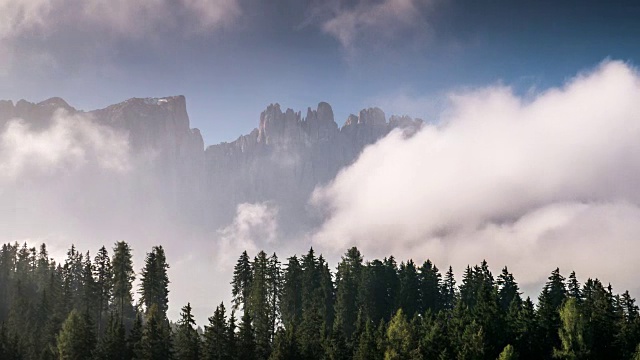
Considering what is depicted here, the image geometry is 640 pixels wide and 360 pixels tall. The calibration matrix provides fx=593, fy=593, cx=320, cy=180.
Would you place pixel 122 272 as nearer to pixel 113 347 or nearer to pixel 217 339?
pixel 113 347

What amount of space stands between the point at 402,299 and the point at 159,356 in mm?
47860

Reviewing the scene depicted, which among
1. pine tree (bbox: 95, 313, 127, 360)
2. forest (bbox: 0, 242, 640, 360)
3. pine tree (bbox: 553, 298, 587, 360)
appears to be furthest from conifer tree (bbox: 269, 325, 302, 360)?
pine tree (bbox: 553, 298, 587, 360)

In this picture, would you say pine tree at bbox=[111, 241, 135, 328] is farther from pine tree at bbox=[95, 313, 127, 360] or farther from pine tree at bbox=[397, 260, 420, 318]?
pine tree at bbox=[397, 260, 420, 318]

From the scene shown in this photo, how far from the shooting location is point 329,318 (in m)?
111

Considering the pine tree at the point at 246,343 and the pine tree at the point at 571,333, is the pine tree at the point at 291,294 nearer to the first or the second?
the pine tree at the point at 246,343

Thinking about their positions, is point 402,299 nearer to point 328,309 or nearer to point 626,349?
point 328,309

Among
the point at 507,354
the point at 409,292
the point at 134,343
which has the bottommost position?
the point at 507,354

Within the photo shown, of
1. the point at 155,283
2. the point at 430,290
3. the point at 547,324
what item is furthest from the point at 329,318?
the point at 547,324

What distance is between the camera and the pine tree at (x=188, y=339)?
77.1m

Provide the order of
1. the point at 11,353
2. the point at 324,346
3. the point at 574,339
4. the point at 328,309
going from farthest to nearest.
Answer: the point at 328,309 < the point at 11,353 < the point at 324,346 < the point at 574,339

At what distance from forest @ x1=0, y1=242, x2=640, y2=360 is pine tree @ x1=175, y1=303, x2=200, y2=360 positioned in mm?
136

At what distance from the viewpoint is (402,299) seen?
108 m

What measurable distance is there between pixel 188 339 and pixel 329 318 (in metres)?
38.6

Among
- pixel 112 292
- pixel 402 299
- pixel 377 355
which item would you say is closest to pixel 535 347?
pixel 377 355
